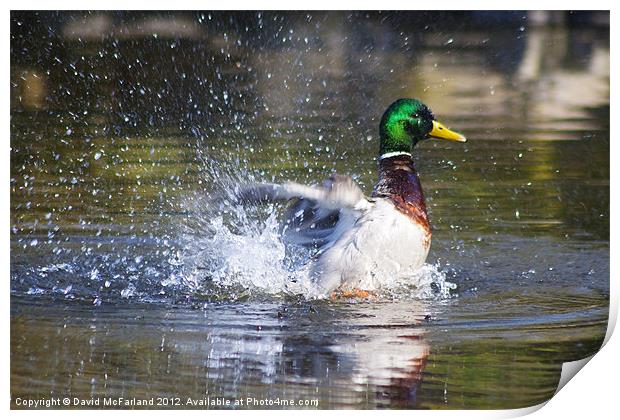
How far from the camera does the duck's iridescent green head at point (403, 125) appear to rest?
415 centimetres

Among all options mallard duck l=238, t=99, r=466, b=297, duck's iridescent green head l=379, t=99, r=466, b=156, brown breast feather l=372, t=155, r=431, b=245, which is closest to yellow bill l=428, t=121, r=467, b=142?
duck's iridescent green head l=379, t=99, r=466, b=156

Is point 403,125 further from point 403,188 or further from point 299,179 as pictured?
point 299,179

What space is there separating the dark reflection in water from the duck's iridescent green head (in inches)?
19.8

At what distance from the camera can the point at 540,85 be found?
599cm

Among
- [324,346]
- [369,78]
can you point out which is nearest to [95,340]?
[324,346]

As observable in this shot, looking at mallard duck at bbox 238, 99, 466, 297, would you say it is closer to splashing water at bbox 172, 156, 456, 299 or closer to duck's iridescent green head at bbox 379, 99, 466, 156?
splashing water at bbox 172, 156, 456, 299

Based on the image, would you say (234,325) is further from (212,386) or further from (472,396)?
(472,396)

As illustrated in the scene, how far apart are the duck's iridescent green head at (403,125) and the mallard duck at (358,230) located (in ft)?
0.52

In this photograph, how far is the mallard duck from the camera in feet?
12.5

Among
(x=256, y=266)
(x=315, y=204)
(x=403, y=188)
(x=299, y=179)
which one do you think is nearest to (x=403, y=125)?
(x=403, y=188)

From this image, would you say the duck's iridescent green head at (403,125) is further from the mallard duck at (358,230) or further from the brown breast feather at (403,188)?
the mallard duck at (358,230)

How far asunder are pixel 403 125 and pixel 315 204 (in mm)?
549

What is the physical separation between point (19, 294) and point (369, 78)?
308 cm

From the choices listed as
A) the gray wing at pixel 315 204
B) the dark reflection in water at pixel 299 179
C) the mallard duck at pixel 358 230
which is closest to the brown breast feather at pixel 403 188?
the mallard duck at pixel 358 230
